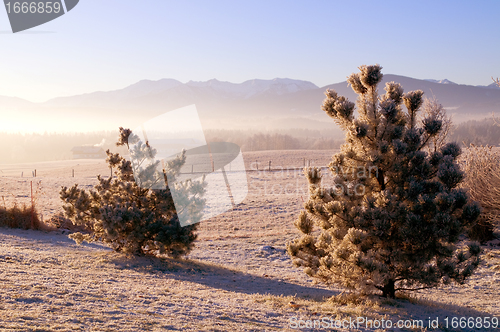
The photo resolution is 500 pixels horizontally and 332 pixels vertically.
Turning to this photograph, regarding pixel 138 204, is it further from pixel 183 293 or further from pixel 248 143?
pixel 248 143

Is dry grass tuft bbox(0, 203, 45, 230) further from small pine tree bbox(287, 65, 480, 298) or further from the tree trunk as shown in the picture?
the tree trunk

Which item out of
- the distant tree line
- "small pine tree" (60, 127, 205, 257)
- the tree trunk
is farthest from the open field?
the distant tree line

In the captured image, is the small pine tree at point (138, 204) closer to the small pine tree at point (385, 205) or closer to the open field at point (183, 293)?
the open field at point (183, 293)

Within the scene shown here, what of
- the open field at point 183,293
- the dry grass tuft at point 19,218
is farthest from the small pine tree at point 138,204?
the dry grass tuft at point 19,218

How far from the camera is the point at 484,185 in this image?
16.9 meters

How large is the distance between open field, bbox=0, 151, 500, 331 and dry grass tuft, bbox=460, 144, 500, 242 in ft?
2.86

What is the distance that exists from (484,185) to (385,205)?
11654mm

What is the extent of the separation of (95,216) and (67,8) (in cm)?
666

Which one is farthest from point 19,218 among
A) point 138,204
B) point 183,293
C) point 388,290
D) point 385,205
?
point 385,205

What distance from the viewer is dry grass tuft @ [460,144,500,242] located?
15781mm

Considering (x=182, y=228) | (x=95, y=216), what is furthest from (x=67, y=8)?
(x=182, y=228)

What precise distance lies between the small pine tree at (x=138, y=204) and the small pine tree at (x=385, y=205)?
4.56 meters

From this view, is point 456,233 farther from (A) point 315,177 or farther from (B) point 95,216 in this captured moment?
(B) point 95,216

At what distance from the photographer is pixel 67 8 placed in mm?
11766
